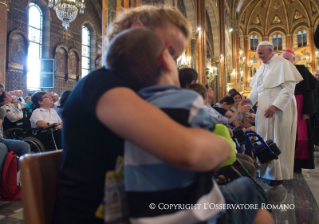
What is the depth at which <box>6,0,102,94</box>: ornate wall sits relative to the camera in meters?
11.8

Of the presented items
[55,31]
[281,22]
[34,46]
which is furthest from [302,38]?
[34,46]

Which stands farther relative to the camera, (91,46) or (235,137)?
(91,46)

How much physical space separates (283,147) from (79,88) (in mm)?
3397

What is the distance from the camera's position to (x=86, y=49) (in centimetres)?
1756

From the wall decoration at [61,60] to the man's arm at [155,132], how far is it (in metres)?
15.0

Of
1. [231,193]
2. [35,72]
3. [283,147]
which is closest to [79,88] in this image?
[231,193]

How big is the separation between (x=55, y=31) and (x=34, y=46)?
4.89 ft

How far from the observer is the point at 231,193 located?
90 centimetres

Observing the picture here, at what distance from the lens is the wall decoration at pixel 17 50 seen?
1168cm

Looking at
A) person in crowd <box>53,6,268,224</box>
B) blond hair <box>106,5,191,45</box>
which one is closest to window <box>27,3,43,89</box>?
blond hair <box>106,5,191,45</box>

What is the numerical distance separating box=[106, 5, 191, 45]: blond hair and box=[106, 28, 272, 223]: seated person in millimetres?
277

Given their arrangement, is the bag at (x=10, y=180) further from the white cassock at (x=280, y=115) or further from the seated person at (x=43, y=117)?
the white cassock at (x=280, y=115)

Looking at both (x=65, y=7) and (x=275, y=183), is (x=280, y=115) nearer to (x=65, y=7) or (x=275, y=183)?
(x=275, y=183)

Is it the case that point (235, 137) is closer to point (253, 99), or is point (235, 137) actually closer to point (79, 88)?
point (253, 99)
